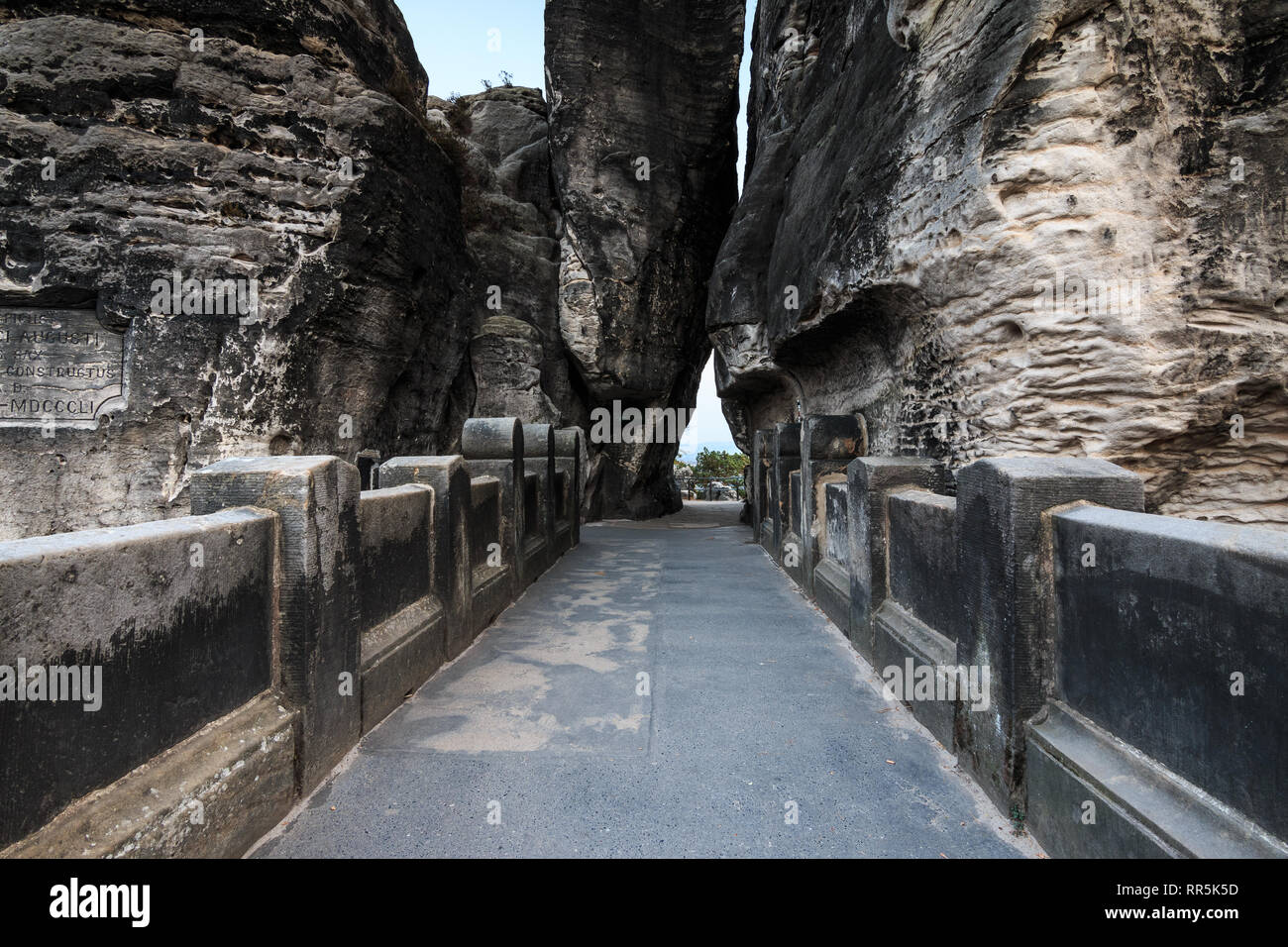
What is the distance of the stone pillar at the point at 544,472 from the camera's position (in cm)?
790

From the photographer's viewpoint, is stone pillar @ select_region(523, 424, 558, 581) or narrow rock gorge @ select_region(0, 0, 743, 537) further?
Answer: stone pillar @ select_region(523, 424, 558, 581)

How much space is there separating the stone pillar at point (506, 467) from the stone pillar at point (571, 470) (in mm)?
3300

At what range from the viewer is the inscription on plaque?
23.6 ft

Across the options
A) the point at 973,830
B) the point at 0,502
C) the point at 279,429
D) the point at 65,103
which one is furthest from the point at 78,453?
the point at 973,830

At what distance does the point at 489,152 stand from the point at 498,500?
50.7 feet

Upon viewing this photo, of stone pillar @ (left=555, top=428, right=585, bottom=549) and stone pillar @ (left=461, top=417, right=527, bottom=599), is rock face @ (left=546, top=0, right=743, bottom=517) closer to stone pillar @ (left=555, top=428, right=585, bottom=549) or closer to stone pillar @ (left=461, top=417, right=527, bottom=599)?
stone pillar @ (left=555, top=428, right=585, bottom=549)

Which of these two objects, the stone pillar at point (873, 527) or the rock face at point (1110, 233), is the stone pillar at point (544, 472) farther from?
the rock face at point (1110, 233)

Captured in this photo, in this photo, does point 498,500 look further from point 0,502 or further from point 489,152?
point 489,152

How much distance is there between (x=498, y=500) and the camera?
241 inches

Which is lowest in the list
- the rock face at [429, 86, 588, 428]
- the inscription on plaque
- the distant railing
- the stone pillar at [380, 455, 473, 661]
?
the distant railing

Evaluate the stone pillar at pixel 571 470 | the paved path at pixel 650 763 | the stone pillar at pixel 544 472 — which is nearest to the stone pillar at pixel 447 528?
the paved path at pixel 650 763

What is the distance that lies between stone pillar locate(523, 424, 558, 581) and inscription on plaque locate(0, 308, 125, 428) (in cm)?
486

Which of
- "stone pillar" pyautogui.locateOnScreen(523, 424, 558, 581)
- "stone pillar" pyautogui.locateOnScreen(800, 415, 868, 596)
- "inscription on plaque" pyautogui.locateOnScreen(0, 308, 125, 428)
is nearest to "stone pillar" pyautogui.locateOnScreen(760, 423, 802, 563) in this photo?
"stone pillar" pyautogui.locateOnScreen(800, 415, 868, 596)

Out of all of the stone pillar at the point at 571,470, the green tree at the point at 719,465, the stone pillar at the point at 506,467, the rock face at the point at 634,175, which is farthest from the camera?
the green tree at the point at 719,465
